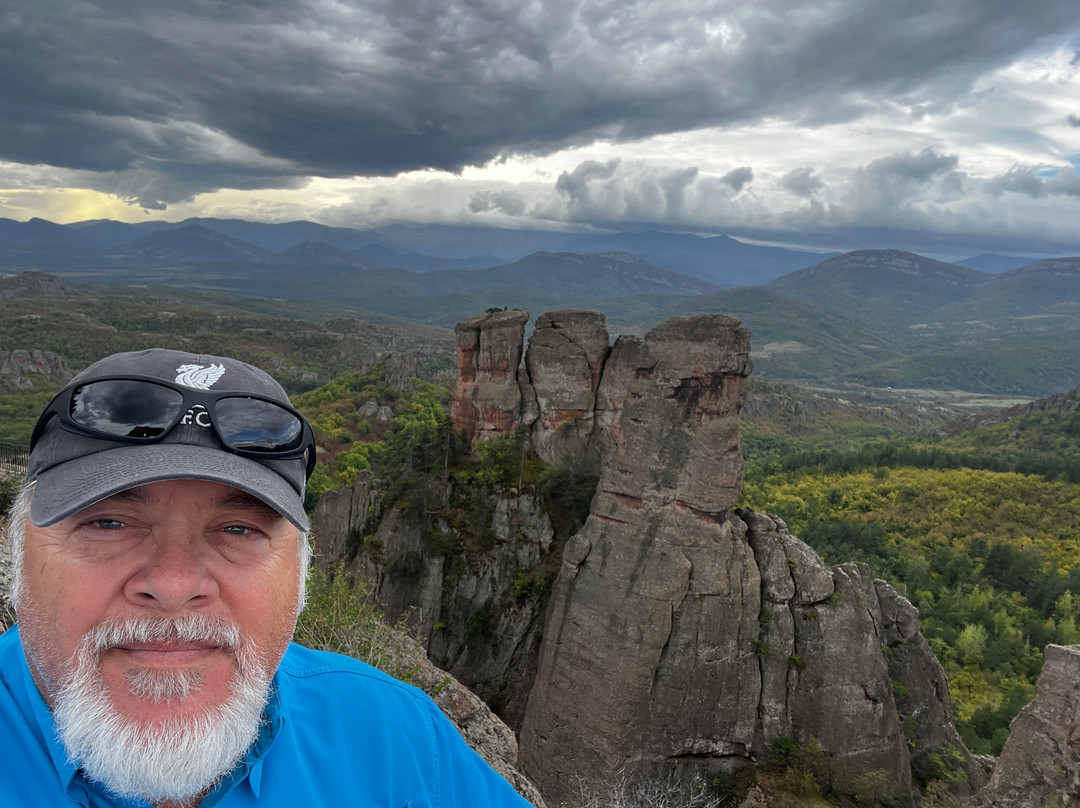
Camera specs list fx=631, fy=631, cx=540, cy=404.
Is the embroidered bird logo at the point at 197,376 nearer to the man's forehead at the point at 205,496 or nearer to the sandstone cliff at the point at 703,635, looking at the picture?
the man's forehead at the point at 205,496

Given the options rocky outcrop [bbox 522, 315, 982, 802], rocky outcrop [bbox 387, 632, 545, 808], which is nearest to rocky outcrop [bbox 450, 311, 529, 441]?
rocky outcrop [bbox 522, 315, 982, 802]

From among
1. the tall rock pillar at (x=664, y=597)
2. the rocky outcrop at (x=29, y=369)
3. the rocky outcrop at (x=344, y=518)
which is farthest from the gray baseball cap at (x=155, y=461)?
the rocky outcrop at (x=29, y=369)

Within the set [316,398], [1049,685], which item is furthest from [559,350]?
[316,398]

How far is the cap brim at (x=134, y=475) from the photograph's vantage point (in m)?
2.21

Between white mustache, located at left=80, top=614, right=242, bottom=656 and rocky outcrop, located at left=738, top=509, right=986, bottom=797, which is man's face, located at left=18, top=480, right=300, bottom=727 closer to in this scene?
white mustache, located at left=80, top=614, right=242, bottom=656

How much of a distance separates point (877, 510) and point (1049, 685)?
46.5m

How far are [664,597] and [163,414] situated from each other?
19.9 m

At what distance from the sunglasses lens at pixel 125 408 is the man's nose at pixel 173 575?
0.42 meters

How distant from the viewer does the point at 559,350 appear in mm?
30516

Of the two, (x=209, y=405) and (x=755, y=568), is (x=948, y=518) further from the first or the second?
(x=209, y=405)

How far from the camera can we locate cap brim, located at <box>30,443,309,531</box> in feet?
7.27

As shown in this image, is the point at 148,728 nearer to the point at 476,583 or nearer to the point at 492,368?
the point at 476,583

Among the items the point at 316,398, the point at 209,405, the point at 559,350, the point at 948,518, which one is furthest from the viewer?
the point at 316,398

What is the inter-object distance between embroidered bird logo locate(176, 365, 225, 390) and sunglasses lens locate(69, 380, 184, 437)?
11cm
